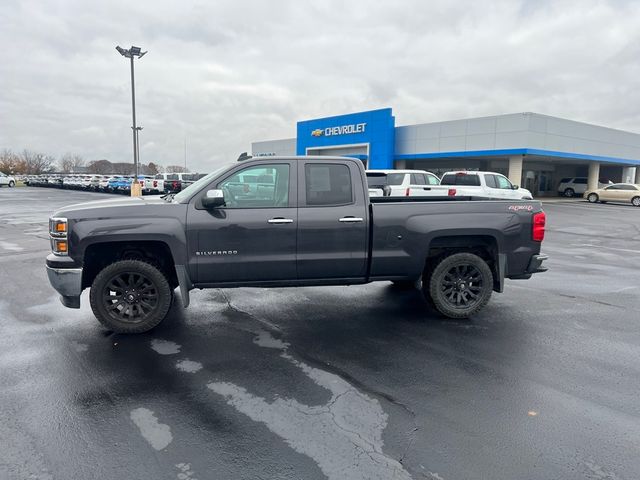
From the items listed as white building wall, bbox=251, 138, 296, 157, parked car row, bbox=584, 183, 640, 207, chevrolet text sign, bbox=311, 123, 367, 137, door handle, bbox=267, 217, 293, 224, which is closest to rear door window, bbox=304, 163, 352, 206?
door handle, bbox=267, 217, 293, 224

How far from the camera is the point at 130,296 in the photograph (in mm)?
5199

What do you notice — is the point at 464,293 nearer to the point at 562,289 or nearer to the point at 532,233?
Result: the point at 532,233

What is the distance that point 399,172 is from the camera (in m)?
18.2

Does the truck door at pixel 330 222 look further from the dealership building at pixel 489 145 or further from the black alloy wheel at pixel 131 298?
the dealership building at pixel 489 145

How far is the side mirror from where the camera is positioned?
4957 millimetres

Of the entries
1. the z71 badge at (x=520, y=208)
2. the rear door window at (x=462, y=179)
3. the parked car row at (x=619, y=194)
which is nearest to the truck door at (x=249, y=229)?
the z71 badge at (x=520, y=208)

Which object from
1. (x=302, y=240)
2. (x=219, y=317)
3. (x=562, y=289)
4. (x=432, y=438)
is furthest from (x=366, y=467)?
(x=562, y=289)

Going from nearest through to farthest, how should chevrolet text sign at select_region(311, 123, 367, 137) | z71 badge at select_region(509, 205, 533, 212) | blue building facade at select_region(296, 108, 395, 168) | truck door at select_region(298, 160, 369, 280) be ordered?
truck door at select_region(298, 160, 369, 280), z71 badge at select_region(509, 205, 533, 212), blue building facade at select_region(296, 108, 395, 168), chevrolet text sign at select_region(311, 123, 367, 137)

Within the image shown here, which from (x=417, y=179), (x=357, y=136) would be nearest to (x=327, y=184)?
(x=417, y=179)

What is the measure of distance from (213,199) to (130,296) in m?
1.49

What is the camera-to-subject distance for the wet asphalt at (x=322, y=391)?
301 cm

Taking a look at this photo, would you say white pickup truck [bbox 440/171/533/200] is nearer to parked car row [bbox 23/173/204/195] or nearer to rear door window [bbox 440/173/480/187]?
rear door window [bbox 440/173/480/187]

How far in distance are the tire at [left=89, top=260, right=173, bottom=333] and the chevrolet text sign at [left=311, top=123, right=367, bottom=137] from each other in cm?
3545

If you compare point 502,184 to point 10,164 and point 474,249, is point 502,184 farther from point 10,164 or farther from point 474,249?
point 10,164
